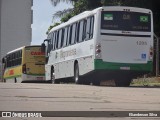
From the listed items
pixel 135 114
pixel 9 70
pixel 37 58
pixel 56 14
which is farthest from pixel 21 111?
pixel 56 14

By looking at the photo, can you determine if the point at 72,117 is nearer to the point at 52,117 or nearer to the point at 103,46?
the point at 52,117

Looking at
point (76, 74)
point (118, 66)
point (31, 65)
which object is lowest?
point (76, 74)

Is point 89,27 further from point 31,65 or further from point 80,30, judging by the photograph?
point 31,65

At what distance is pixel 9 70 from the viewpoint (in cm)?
4019

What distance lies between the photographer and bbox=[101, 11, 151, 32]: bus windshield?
21.6 meters

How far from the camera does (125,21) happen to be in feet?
71.7

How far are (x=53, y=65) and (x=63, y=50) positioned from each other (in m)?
2.26

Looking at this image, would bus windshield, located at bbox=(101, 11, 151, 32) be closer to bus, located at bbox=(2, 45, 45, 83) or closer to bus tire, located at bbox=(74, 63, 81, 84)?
bus tire, located at bbox=(74, 63, 81, 84)

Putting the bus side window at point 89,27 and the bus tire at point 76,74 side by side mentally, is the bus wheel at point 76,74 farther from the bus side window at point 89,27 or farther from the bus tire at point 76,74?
the bus side window at point 89,27

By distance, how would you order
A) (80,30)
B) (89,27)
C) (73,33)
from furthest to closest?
(73,33)
(80,30)
(89,27)

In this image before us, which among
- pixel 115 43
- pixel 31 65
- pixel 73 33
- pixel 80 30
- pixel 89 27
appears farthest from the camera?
pixel 31 65

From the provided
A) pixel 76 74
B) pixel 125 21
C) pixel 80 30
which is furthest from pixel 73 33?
pixel 125 21

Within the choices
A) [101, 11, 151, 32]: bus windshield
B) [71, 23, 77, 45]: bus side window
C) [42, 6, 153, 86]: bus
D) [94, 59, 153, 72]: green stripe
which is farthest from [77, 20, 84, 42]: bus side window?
[94, 59, 153, 72]: green stripe

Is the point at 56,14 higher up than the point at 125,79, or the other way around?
the point at 56,14
